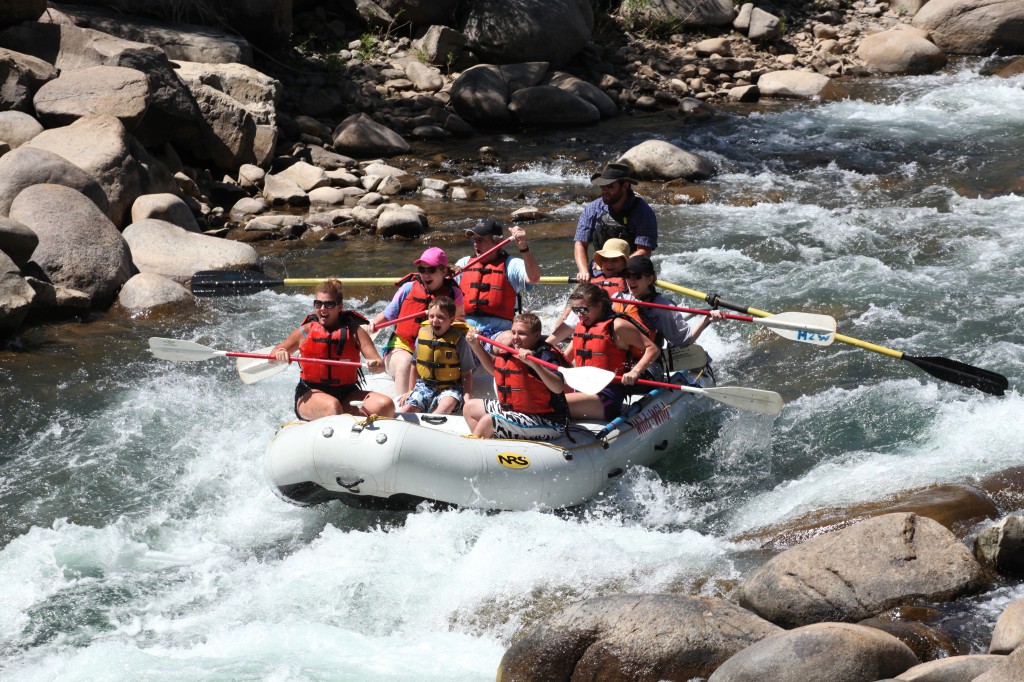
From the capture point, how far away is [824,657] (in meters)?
4.14

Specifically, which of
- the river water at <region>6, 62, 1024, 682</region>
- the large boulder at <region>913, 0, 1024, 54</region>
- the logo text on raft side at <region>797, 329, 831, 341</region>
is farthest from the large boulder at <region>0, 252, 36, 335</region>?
the large boulder at <region>913, 0, 1024, 54</region>

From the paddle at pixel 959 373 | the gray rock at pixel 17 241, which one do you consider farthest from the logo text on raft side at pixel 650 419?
the gray rock at pixel 17 241

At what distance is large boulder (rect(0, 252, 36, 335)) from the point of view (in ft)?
26.9

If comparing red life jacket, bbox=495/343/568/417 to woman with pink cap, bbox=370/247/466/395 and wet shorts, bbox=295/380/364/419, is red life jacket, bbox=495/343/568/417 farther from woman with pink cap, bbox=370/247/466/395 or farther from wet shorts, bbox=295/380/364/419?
wet shorts, bbox=295/380/364/419

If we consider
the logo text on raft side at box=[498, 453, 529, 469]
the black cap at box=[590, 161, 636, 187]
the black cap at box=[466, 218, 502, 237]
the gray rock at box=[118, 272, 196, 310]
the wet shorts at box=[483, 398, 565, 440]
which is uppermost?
the black cap at box=[590, 161, 636, 187]

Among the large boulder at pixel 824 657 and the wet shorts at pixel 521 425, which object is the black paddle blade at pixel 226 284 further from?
the large boulder at pixel 824 657

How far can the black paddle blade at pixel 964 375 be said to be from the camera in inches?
263

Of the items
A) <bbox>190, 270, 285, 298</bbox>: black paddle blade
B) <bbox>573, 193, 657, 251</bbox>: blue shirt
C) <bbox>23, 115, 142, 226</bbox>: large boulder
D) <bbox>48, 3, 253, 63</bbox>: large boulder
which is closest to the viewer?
<bbox>573, 193, 657, 251</bbox>: blue shirt

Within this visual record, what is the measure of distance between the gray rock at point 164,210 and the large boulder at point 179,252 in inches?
8.8

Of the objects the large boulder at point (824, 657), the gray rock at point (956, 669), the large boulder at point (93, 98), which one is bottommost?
the large boulder at point (824, 657)

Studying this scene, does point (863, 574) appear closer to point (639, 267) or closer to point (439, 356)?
point (639, 267)

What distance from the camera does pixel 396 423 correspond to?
19.8ft

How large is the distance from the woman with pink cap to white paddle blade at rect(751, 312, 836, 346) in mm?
2004

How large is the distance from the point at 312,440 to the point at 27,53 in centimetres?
817
